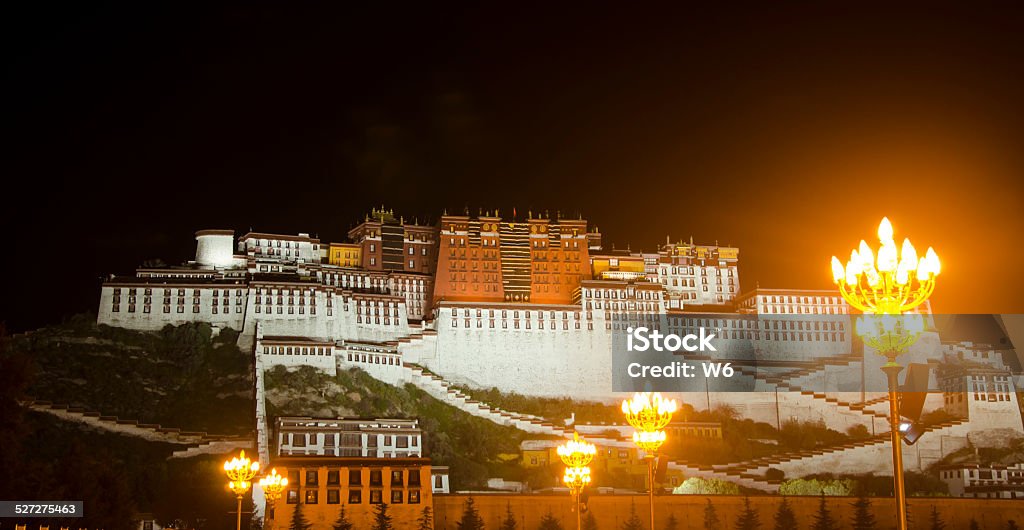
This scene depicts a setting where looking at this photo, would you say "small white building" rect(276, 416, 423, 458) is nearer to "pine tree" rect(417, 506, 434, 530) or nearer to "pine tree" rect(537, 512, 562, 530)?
"pine tree" rect(417, 506, 434, 530)

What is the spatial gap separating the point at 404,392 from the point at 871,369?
3958 cm

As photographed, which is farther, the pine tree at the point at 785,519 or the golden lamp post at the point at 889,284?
the pine tree at the point at 785,519

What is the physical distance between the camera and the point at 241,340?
254 feet

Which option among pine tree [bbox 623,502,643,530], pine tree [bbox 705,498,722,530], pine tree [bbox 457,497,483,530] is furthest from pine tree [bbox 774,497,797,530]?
pine tree [bbox 457,497,483,530]

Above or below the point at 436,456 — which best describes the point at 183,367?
above

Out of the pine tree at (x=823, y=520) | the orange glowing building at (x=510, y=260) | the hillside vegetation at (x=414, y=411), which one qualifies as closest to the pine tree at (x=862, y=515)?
the pine tree at (x=823, y=520)

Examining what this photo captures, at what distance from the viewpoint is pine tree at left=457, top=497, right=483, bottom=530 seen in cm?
5125

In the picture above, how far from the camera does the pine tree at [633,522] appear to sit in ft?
174

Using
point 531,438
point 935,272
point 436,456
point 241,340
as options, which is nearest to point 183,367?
point 241,340

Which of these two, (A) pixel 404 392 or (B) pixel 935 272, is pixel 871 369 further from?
(B) pixel 935 272

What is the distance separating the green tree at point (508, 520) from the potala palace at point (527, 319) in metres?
18.8

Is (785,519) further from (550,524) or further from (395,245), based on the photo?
(395,245)

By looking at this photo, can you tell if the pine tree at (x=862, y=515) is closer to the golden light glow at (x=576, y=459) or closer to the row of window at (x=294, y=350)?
the golden light glow at (x=576, y=459)

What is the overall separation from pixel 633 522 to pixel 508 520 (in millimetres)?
6580
